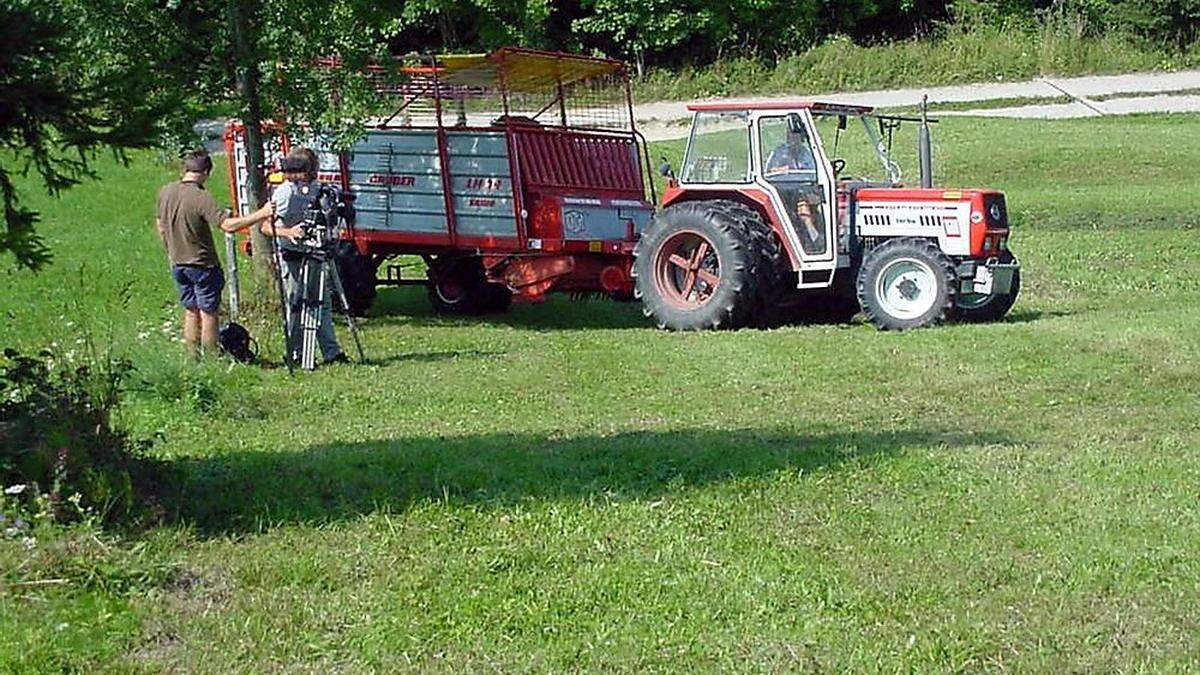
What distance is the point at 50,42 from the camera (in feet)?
20.3

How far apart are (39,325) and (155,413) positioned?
448 centimetres

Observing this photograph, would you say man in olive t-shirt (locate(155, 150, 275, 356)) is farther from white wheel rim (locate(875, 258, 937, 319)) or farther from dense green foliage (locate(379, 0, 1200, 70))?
dense green foliage (locate(379, 0, 1200, 70))

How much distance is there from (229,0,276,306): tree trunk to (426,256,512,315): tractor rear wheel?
2.12m

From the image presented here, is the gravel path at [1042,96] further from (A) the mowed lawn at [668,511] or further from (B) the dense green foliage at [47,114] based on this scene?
(B) the dense green foliage at [47,114]

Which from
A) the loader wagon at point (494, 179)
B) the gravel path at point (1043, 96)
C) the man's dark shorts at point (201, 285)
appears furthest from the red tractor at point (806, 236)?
the gravel path at point (1043, 96)

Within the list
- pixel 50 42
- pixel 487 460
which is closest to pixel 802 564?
pixel 487 460

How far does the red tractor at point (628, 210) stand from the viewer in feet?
49.6

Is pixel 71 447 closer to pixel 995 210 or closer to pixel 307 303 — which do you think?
pixel 307 303

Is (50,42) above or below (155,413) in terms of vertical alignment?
above

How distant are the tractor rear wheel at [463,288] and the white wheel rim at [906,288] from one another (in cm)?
440

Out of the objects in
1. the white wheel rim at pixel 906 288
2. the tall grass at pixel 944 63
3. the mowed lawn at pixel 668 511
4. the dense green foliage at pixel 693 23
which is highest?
the dense green foliage at pixel 693 23

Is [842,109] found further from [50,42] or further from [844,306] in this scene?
[50,42]

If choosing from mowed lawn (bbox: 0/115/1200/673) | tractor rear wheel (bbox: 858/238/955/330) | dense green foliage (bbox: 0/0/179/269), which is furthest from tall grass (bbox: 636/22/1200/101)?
dense green foliage (bbox: 0/0/179/269)

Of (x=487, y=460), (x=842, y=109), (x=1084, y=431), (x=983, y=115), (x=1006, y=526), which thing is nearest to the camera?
(x=1006, y=526)
